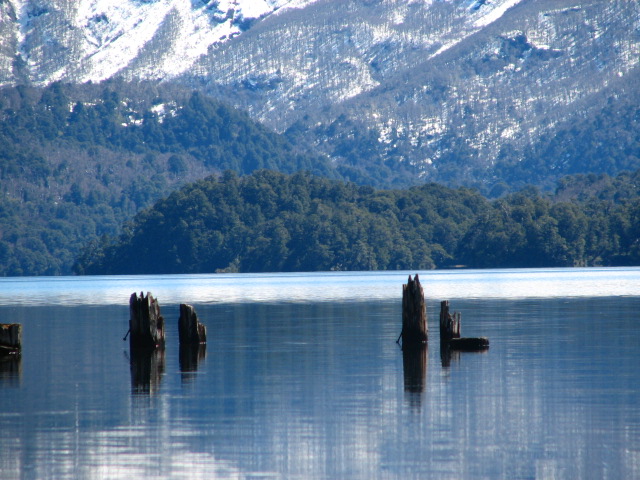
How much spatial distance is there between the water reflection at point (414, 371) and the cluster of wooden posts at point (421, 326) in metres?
0.45

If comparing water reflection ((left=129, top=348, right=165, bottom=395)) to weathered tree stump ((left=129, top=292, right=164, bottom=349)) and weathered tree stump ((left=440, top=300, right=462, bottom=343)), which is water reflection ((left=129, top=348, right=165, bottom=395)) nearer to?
weathered tree stump ((left=129, top=292, right=164, bottom=349))

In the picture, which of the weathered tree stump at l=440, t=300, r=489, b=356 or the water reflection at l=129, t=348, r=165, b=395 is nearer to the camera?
the water reflection at l=129, t=348, r=165, b=395

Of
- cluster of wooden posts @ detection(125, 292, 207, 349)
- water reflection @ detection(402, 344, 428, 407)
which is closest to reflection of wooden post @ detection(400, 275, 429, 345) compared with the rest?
water reflection @ detection(402, 344, 428, 407)

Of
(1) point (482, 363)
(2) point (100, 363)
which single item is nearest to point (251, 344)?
(2) point (100, 363)

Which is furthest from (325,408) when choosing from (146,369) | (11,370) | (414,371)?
(11,370)

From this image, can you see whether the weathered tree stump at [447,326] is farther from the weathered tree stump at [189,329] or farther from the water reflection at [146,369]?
the water reflection at [146,369]

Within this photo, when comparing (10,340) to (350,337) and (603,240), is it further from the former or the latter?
(603,240)

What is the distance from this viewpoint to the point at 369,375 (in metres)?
27.1

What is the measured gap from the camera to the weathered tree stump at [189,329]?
35.4 meters

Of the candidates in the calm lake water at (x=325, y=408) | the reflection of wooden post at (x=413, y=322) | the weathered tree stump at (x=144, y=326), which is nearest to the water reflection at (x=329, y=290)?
the calm lake water at (x=325, y=408)

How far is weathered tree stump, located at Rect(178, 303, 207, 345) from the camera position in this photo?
3544cm

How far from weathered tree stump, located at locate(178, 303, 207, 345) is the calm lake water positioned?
0.63 metres

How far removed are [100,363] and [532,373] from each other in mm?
12360

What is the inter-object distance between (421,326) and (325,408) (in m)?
13.5
